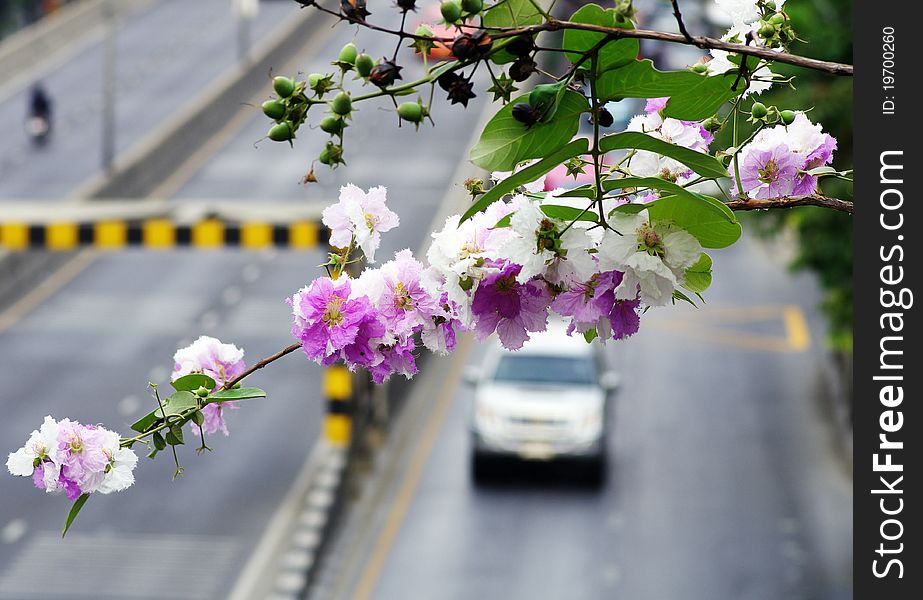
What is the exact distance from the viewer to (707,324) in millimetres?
35031

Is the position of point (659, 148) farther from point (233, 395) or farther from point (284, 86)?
point (233, 395)

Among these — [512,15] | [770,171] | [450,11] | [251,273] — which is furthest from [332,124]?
[251,273]

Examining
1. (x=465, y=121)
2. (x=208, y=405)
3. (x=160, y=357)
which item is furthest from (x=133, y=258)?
(x=208, y=405)

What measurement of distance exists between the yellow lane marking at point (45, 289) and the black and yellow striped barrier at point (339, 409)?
12.3m

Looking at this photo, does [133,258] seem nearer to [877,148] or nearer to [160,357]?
[160,357]

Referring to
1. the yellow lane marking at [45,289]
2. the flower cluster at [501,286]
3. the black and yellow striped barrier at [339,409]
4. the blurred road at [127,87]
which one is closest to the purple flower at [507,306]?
the flower cluster at [501,286]

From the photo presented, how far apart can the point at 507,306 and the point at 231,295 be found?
3119 cm

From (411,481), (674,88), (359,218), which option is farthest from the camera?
(411,481)

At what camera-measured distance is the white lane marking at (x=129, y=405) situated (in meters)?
25.5

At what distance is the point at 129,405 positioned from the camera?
26.0 m

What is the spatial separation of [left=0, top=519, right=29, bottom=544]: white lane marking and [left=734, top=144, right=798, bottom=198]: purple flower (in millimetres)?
17371

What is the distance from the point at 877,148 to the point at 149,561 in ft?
53.4

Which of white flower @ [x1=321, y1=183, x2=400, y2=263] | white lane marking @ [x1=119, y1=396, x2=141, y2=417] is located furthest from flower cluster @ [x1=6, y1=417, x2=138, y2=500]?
white lane marking @ [x1=119, y1=396, x2=141, y2=417]

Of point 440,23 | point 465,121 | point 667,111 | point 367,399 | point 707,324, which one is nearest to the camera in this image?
point 440,23
